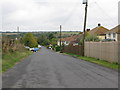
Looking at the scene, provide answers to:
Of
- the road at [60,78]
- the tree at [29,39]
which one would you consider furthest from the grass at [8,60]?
the tree at [29,39]

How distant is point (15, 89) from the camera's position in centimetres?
962

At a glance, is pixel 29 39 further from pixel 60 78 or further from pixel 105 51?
pixel 60 78

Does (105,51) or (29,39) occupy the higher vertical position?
(29,39)

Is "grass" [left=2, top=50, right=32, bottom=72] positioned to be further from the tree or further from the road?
the tree

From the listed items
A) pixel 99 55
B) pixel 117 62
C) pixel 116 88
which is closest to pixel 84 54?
pixel 99 55

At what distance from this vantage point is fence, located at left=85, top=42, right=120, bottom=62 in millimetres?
22611

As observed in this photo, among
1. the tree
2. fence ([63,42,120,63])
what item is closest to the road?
fence ([63,42,120,63])

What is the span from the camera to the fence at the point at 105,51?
22.6 meters

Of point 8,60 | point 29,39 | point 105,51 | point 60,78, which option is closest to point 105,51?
point 105,51

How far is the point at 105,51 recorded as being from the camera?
85.9ft

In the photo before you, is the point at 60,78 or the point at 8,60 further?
the point at 8,60

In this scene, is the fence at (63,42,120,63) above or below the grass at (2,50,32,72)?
above

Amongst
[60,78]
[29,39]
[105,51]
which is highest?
[29,39]

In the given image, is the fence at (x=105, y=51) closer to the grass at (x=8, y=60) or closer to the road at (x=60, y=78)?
the road at (x=60, y=78)
